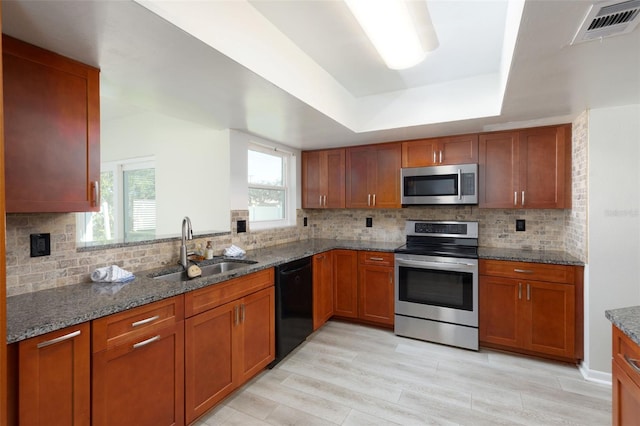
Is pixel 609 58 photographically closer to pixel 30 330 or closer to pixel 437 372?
pixel 437 372

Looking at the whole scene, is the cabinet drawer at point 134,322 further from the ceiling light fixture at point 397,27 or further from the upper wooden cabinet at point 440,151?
the upper wooden cabinet at point 440,151

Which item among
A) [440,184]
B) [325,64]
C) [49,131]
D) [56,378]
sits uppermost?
[325,64]

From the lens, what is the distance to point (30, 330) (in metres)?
1.14

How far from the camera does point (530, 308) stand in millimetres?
2713

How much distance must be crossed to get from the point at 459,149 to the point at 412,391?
2368 mm

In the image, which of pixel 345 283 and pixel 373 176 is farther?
pixel 373 176

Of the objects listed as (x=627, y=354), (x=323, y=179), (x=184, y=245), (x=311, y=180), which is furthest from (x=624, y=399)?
(x=311, y=180)

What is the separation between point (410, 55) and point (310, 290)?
7.20ft

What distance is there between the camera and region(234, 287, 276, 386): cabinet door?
86.0 inches

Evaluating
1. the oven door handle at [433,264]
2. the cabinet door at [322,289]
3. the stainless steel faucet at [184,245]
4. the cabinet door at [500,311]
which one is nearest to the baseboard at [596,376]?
the cabinet door at [500,311]

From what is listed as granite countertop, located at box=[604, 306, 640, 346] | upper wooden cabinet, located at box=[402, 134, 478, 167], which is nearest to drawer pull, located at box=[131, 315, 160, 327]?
granite countertop, located at box=[604, 306, 640, 346]

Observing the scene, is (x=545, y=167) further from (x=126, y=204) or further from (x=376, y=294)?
(x=126, y=204)

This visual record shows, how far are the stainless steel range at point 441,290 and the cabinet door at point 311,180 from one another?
4.50ft

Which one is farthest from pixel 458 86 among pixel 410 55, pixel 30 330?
pixel 30 330
